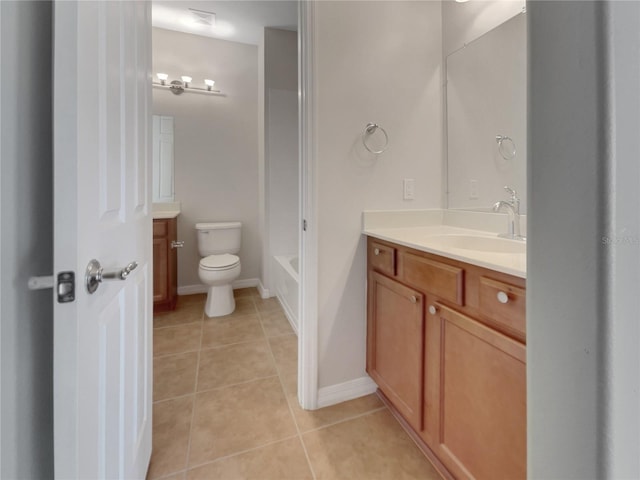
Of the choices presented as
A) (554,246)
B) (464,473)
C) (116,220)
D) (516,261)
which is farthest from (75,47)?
(464,473)

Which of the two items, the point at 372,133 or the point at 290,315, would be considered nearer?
the point at 372,133

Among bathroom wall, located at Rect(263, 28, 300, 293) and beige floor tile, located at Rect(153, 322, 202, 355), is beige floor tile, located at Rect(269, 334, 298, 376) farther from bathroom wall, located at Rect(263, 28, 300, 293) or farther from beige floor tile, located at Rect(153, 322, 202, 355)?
bathroom wall, located at Rect(263, 28, 300, 293)

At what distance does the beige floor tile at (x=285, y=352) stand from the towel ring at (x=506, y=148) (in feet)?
5.53

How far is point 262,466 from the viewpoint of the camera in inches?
46.1

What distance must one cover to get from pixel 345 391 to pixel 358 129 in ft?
4.55

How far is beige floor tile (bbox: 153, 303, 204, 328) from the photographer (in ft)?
8.10

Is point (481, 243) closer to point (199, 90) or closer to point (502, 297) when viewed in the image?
point (502, 297)

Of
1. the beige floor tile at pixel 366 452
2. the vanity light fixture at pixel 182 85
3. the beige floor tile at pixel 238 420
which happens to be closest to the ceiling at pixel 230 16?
the vanity light fixture at pixel 182 85

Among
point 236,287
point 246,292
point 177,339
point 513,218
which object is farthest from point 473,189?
point 236,287

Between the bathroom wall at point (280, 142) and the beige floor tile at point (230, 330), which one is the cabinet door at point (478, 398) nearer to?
the beige floor tile at point (230, 330)

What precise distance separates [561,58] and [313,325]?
4.43 ft

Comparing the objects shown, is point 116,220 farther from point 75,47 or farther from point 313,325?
point 313,325

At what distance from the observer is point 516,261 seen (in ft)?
2.89

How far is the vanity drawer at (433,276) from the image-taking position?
3.25 ft
